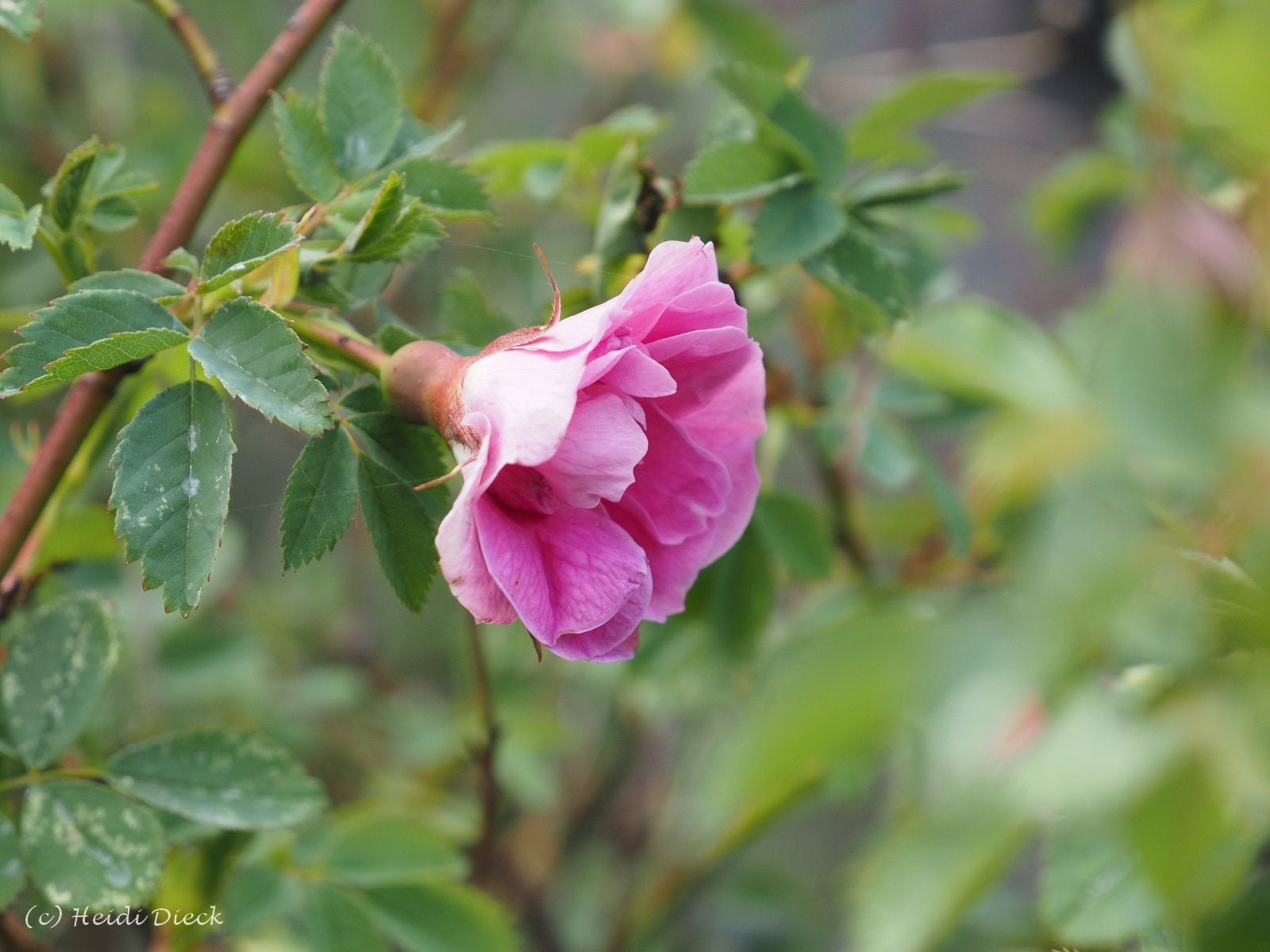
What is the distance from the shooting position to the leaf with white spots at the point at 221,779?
547mm

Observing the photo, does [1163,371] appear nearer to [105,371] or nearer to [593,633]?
[593,633]

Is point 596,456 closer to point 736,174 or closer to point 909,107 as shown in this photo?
point 736,174

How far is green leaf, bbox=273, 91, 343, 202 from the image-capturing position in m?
0.49

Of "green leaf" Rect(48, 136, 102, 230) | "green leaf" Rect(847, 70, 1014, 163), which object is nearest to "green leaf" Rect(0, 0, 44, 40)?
"green leaf" Rect(48, 136, 102, 230)

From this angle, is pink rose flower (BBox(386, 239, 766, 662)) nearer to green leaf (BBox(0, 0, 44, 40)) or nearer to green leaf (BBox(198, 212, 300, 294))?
green leaf (BBox(198, 212, 300, 294))

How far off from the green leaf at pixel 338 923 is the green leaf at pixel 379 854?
0.5 inches

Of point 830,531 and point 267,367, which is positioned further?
point 830,531

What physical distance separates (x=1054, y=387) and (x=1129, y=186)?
15.8 inches

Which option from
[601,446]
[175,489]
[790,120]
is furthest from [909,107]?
[175,489]

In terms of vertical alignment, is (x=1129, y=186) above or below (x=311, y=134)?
below

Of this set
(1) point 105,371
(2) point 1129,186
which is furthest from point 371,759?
(2) point 1129,186

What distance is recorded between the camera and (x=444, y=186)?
503 mm

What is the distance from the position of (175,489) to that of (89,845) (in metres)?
0.23

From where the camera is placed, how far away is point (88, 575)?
855mm
